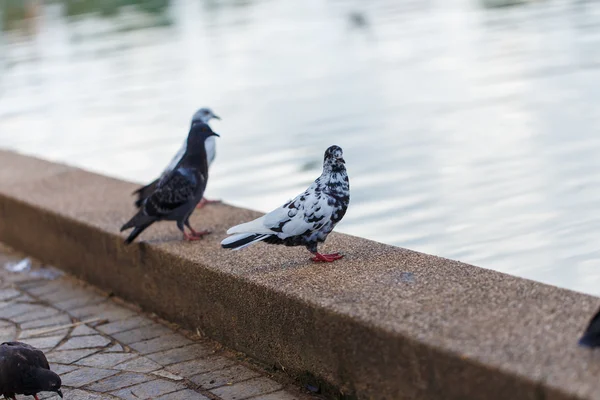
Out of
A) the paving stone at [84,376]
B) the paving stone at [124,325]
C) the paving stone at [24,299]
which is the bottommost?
the paving stone at [124,325]

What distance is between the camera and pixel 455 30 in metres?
16.1

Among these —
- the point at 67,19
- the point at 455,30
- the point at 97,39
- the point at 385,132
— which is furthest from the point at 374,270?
the point at 67,19

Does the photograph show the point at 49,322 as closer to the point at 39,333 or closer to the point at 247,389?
the point at 39,333

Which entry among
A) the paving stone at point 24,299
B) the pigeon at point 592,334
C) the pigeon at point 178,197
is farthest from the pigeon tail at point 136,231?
A: the pigeon at point 592,334

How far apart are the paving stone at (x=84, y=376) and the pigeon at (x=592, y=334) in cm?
229

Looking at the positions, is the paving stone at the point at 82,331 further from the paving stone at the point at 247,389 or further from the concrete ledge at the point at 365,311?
the paving stone at the point at 247,389

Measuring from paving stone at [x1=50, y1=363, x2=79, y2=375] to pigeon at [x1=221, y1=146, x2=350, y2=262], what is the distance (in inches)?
41.1

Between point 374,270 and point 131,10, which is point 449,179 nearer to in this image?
point 374,270

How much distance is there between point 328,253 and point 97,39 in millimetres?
16563

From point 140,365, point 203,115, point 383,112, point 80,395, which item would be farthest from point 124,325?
point 383,112

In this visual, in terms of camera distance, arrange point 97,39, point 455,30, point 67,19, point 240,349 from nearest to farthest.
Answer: point 240,349 → point 455,30 → point 97,39 → point 67,19

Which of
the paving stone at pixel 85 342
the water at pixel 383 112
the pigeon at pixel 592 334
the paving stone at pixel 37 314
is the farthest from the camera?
the water at pixel 383 112

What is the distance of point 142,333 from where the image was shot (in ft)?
17.4

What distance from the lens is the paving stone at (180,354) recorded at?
480 centimetres
